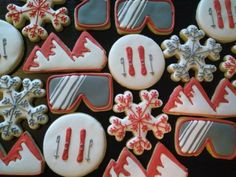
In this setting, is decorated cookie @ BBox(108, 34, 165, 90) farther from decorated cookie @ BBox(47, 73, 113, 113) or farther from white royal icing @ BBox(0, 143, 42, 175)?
white royal icing @ BBox(0, 143, 42, 175)

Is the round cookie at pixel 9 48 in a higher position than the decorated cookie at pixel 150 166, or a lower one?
higher

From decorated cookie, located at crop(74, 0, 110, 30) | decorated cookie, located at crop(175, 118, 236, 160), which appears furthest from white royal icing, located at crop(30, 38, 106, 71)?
decorated cookie, located at crop(175, 118, 236, 160)

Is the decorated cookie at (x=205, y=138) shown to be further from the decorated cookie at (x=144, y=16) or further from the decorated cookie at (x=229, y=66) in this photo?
the decorated cookie at (x=144, y=16)

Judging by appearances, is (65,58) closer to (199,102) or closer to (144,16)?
(144,16)

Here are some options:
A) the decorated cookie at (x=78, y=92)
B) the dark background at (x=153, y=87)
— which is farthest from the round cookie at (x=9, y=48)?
the decorated cookie at (x=78, y=92)

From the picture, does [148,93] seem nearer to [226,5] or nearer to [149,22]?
[149,22]

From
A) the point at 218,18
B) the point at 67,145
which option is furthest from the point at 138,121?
the point at 218,18
